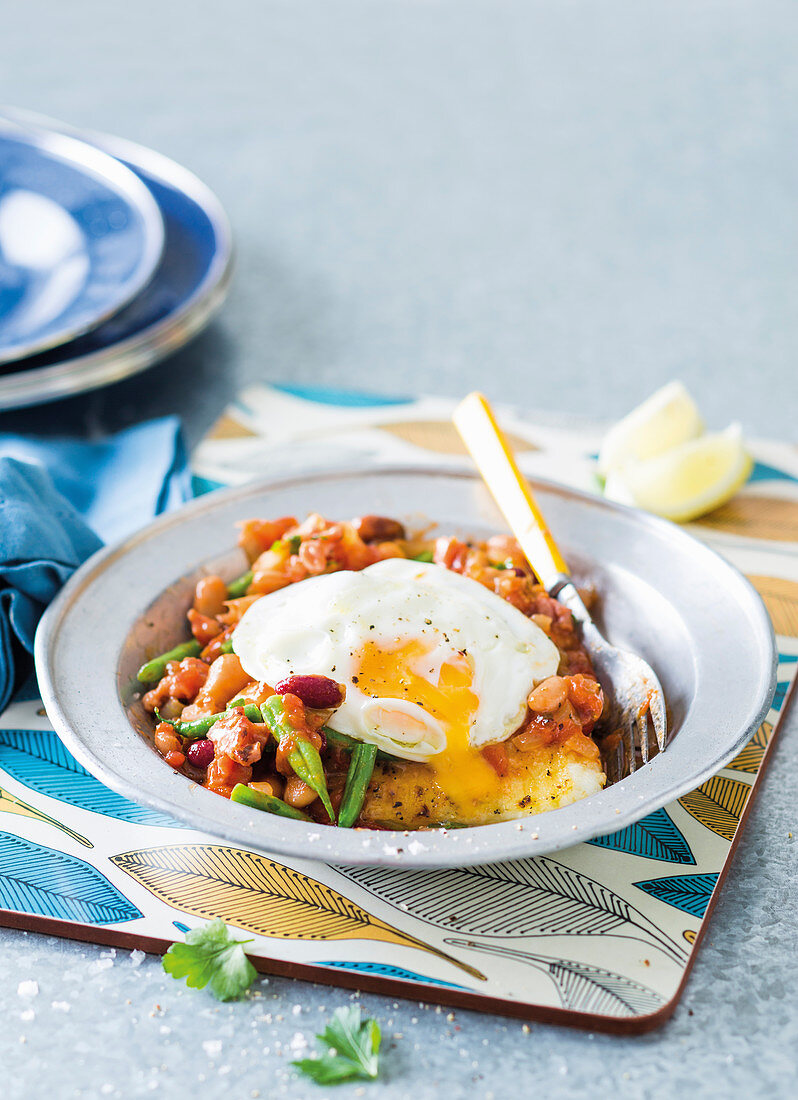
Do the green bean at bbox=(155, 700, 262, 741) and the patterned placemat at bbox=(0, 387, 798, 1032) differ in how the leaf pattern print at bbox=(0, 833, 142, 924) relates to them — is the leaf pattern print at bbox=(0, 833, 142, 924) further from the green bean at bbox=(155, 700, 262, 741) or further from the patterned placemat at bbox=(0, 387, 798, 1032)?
the green bean at bbox=(155, 700, 262, 741)

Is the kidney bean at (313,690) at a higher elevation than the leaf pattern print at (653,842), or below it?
higher

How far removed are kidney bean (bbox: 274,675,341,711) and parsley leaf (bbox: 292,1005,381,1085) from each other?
0.66 metres

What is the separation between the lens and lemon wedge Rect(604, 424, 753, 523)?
13.0 ft

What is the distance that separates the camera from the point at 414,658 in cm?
267

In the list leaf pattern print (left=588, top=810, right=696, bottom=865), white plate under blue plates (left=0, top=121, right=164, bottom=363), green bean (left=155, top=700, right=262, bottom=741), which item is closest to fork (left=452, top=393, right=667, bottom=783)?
leaf pattern print (left=588, top=810, right=696, bottom=865)

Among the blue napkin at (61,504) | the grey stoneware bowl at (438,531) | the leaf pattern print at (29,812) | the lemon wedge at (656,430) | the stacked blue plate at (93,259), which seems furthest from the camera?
the stacked blue plate at (93,259)

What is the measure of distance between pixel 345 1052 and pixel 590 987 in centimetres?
52

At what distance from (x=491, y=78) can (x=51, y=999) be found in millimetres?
8108

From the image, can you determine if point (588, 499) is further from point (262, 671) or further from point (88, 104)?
point (88, 104)

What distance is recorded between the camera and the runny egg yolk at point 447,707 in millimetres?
2580

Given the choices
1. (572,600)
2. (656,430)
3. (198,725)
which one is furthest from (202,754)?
(656,430)

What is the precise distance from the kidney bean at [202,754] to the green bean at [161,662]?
400mm

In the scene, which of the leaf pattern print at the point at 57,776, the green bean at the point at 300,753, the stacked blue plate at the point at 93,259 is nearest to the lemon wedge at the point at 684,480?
the green bean at the point at 300,753

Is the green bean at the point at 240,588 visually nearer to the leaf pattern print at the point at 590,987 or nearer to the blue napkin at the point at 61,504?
the blue napkin at the point at 61,504
